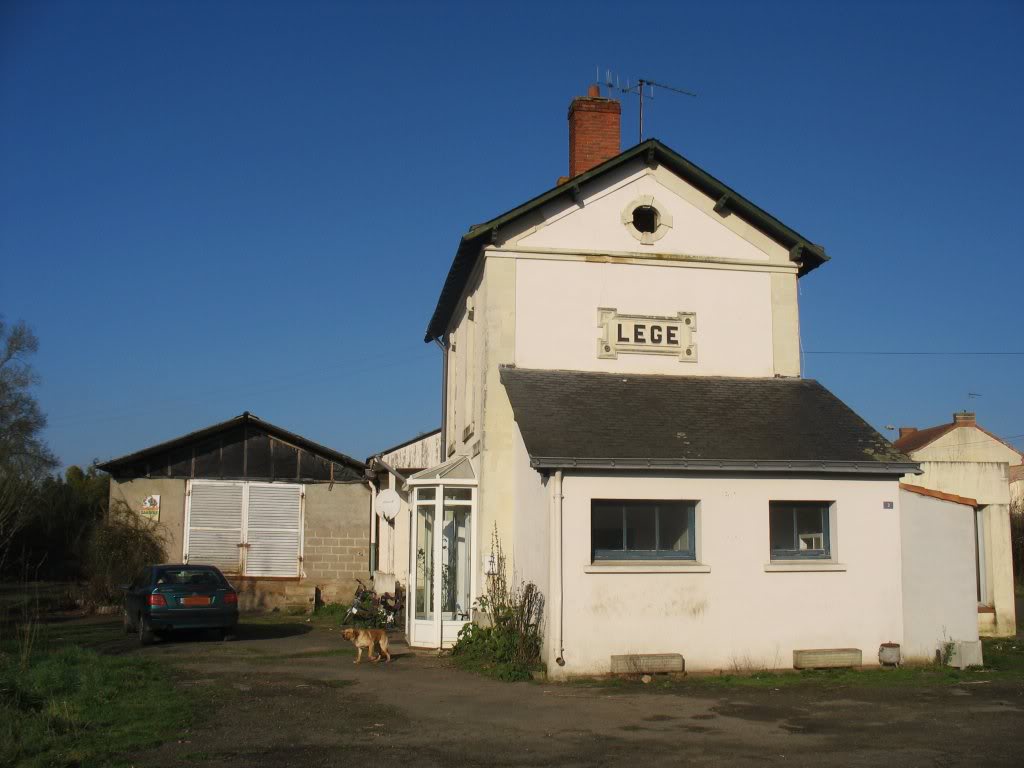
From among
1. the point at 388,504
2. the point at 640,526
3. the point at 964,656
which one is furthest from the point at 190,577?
the point at 964,656

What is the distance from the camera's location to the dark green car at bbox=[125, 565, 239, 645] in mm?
17453

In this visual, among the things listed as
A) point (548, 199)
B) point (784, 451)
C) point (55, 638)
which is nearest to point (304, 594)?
point (55, 638)

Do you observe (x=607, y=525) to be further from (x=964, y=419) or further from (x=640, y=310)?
(x=964, y=419)

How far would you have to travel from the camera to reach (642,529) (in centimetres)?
1402

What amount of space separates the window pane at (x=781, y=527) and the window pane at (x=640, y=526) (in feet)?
6.10

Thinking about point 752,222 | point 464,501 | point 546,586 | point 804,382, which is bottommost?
point 546,586

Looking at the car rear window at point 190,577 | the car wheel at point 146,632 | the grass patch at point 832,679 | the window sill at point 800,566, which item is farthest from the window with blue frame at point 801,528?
the car wheel at point 146,632

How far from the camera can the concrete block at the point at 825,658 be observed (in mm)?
13695

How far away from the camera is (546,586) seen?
13.4m

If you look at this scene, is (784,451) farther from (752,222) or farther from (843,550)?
(752,222)

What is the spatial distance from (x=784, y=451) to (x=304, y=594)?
15084 millimetres

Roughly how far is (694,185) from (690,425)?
17.1 feet

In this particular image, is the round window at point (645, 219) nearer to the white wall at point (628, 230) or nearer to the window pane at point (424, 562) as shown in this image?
the white wall at point (628, 230)

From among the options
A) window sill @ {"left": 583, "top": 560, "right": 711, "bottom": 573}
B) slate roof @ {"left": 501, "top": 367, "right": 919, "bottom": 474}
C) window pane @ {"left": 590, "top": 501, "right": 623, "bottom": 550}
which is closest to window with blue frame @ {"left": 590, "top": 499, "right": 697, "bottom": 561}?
window pane @ {"left": 590, "top": 501, "right": 623, "bottom": 550}
